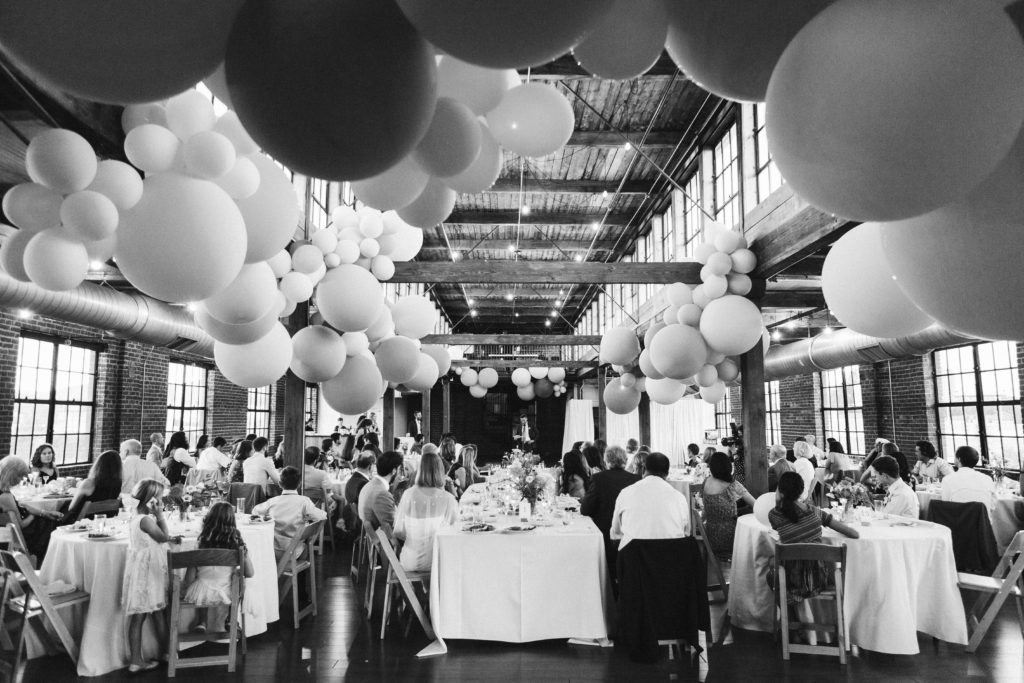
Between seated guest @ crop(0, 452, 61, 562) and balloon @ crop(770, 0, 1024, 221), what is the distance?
5.66m

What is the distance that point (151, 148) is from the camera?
6.59ft

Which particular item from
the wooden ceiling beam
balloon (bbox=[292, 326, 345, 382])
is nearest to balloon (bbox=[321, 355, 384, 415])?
balloon (bbox=[292, 326, 345, 382])

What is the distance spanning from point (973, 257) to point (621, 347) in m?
5.92

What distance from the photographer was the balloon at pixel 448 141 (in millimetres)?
1531

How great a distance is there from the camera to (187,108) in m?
2.11

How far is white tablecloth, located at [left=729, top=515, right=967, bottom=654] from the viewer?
3934 mm

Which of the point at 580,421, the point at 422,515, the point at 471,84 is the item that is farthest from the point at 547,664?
the point at 580,421

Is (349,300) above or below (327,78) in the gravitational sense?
above

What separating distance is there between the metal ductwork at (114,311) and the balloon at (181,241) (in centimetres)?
354

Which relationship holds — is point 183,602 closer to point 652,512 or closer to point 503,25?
point 652,512

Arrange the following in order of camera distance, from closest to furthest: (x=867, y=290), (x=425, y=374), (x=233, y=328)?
1. (x=867, y=290)
2. (x=233, y=328)
3. (x=425, y=374)

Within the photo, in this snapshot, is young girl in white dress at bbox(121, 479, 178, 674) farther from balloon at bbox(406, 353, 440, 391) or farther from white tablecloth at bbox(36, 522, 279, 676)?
balloon at bbox(406, 353, 440, 391)

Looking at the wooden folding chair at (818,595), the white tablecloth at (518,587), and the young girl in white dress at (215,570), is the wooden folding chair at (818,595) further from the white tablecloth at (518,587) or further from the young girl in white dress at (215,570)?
the young girl in white dress at (215,570)

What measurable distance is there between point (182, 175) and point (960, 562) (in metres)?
6.28
